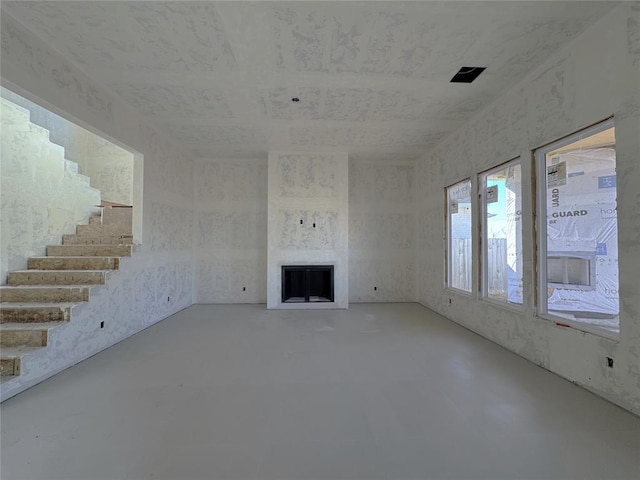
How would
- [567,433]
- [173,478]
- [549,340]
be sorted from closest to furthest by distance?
[173,478]
[567,433]
[549,340]

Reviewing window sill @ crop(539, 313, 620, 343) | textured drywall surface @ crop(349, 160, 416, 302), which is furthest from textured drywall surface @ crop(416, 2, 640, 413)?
textured drywall surface @ crop(349, 160, 416, 302)

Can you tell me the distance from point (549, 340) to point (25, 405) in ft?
15.1

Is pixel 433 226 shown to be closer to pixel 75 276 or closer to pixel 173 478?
pixel 173 478

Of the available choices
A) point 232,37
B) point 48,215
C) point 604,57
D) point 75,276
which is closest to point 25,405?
point 75,276

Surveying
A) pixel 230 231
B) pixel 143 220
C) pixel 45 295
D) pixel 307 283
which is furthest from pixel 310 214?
pixel 45 295

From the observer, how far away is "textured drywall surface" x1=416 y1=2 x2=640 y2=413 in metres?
2.08

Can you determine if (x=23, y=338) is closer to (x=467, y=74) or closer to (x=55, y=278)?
(x=55, y=278)

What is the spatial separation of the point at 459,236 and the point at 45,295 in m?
5.62

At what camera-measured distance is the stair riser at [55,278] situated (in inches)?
129

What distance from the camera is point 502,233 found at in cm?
371

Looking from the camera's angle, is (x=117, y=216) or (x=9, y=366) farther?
(x=117, y=216)

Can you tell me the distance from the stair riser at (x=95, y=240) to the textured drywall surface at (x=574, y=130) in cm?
517

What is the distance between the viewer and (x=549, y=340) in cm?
279

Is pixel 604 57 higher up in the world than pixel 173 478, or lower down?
higher up
